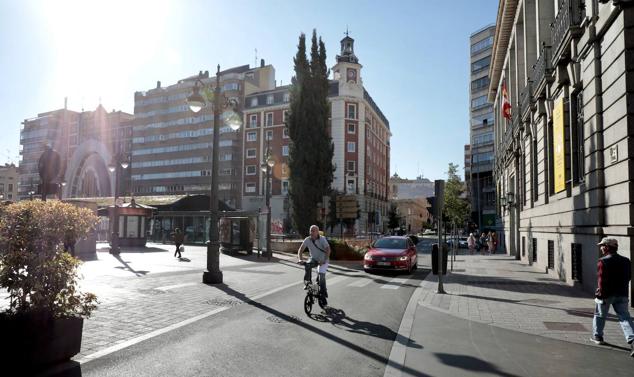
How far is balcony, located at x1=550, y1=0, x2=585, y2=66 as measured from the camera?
12930mm

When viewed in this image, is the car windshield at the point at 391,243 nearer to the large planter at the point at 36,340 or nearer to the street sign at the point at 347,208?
the street sign at the point at 347,208

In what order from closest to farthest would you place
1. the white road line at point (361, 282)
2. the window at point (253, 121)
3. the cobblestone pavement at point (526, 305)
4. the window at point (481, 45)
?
1. the cobblestone pavement at point (526, 305)
2. the white road line at point (361, 282)
3. the window at point (481, 45)
4. the window at point (253, 121)

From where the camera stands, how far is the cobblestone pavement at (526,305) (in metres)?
7.77

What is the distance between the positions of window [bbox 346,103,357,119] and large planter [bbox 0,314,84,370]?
6797 centimetres

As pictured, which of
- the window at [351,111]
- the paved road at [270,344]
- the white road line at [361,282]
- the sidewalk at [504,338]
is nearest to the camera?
the paved road at [270,344]

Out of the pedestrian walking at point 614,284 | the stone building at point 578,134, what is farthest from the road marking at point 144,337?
the stone building at point 578,134

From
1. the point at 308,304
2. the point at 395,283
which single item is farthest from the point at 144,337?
the point at 395,283

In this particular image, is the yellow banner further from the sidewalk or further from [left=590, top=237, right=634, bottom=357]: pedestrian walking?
[left=590, top=237, right=634, bottom=357]: pedestrian walking

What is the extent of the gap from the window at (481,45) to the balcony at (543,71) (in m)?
53.2

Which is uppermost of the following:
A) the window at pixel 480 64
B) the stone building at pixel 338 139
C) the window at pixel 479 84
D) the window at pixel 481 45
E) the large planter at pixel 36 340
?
the window at pixel 481 45

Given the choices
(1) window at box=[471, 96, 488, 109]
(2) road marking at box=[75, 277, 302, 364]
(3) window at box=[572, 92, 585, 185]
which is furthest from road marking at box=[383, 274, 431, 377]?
(1) window at box=[471, 96, 488, 109]

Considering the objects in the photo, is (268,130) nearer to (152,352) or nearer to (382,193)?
(382,193)

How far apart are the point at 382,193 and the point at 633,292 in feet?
262

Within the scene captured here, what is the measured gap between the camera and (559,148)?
14883 mm
